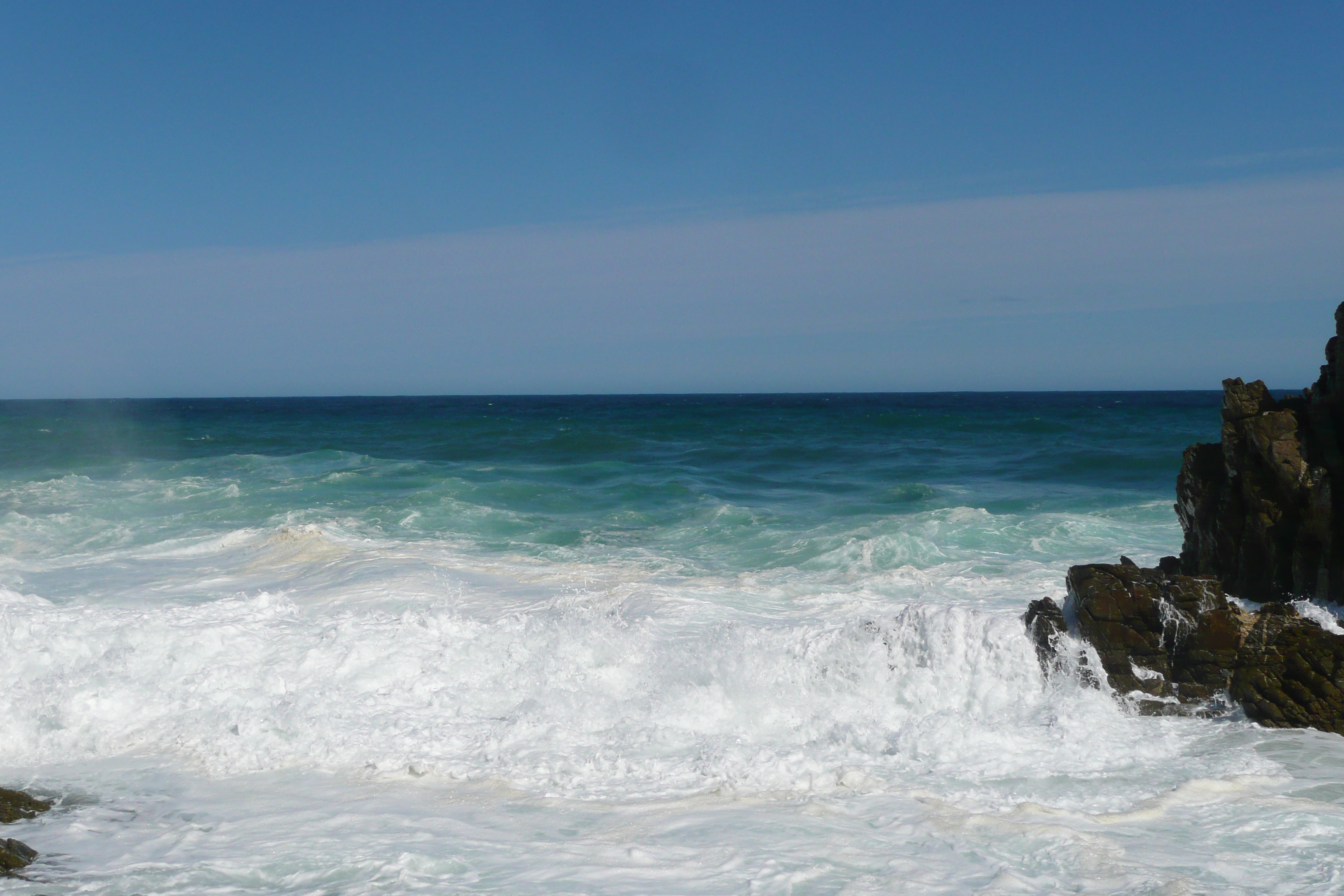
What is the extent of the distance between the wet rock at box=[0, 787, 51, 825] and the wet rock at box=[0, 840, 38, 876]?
46cm

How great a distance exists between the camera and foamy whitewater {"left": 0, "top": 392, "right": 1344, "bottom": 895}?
477 centimetres

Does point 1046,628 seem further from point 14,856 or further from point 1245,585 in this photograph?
point 14,856

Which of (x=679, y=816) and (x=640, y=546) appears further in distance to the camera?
(x=640, y=546)

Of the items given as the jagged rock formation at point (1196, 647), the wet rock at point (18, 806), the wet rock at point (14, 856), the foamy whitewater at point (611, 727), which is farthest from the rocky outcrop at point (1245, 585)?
the wet rock at point (18, 806)

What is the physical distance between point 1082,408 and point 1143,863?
5781cm

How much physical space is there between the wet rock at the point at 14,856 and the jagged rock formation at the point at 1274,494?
8398 mm

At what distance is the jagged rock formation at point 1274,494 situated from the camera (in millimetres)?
7672

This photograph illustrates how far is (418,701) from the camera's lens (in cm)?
707

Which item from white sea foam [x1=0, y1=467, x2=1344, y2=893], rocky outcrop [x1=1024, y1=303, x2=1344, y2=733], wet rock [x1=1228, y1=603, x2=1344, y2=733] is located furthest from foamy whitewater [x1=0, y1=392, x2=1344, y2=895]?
rocky outcrop [x1=1024, y1=303, x2=1344, y2=733]

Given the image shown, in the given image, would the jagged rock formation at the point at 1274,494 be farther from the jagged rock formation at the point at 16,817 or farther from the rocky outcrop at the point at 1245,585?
the jagged rock formation at the point at 16,817

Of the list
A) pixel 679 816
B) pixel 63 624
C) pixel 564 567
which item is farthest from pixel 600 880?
pixel 564 567

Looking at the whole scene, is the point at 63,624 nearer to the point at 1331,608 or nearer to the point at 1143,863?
the point at 1143,863

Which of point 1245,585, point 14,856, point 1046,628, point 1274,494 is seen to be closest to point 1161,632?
point 1046,628

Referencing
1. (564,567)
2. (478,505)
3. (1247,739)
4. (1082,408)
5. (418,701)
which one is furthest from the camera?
(1082,408)
